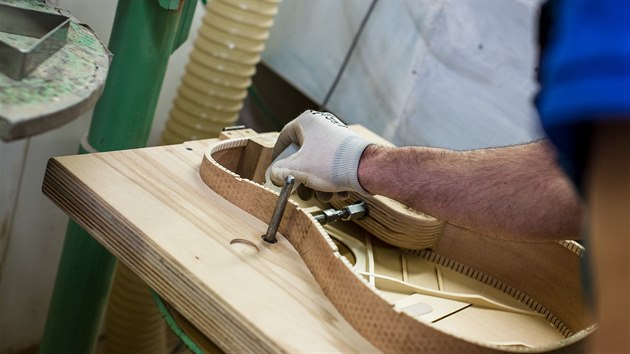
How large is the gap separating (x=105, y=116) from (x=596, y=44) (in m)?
1.02

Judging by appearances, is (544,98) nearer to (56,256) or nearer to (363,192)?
(363,192)

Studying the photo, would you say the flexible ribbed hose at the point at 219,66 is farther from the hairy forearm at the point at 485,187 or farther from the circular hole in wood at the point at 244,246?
the circular hole in wood at the point at 244,246

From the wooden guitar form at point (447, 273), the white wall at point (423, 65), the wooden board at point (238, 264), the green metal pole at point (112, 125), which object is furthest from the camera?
the white wall at point (423, 65)

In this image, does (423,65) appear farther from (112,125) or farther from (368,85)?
(112,125)

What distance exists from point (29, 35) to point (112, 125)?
Result: 0.44 meters

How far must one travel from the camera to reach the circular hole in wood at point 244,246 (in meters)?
0.92

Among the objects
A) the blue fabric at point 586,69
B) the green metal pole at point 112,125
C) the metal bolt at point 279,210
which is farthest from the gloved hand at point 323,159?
the blue fabric at point 586,69

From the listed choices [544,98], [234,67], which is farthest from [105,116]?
[544,98]

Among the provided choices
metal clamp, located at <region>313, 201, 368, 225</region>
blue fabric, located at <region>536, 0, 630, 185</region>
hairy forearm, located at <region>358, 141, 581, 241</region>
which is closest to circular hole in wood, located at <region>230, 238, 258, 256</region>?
metal clamp, located at <region>313, 201, 368, 225</region>

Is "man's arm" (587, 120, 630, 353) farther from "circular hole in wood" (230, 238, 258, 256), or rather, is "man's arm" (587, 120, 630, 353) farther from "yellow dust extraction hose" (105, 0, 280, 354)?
"yellow dust extraction hose" (105, 0, 280, 354)

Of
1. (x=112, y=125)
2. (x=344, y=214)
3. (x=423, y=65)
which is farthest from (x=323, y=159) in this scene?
(x=423, y=65)

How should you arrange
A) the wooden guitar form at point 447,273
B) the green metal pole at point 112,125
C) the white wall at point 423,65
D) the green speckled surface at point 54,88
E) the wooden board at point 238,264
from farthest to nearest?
the white wall at point 423,65 < the green metal pole at point 112,125 < the wooden guitar form at point 447,273 < the wooden board at point 238,264 < the green speckled surface at point 54,88

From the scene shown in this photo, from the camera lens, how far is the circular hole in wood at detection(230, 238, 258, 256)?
92 cm

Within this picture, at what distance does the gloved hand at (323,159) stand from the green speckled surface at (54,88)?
Answer: 0.35 m
